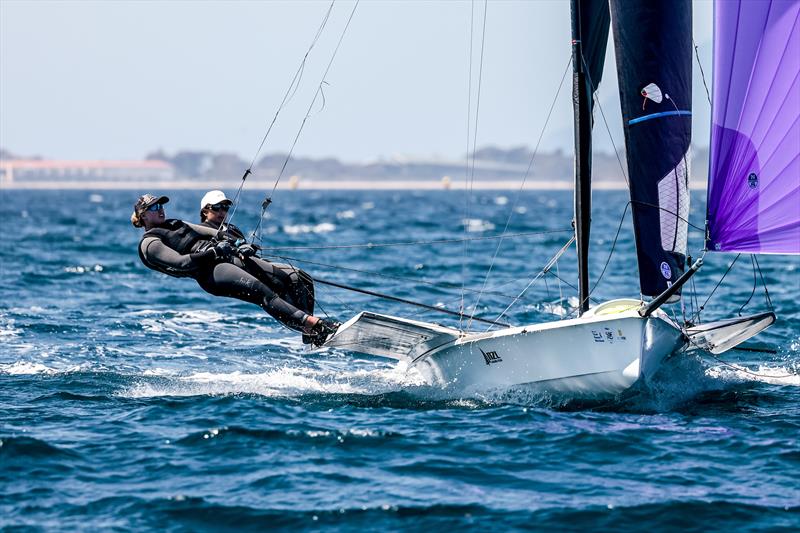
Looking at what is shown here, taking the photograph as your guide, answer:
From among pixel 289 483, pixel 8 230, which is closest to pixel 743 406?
pixel 289 483

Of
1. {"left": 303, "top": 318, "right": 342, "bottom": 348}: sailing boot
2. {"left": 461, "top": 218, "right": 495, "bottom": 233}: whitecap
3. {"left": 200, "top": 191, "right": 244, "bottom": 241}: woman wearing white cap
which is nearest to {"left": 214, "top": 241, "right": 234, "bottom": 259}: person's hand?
{"left": 200, "top": 191, "right": 244, "bottom": 241}: woman wearing white cap

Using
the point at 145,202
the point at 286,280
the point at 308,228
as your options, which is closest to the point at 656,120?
the point at 286,280

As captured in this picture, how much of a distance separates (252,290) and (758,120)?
167 inches

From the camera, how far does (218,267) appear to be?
32.2 feet

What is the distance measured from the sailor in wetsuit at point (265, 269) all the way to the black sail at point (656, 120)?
9.48ft

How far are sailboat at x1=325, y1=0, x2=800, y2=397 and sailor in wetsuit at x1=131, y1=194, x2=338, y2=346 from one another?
1.21 feet

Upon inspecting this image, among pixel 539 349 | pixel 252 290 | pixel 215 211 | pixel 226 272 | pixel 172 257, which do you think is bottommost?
pixel 539 349

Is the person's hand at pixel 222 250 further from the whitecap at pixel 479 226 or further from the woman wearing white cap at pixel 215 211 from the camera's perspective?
the whitecap at pixel 479 226

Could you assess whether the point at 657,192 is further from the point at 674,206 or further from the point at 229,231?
the point at 229,231

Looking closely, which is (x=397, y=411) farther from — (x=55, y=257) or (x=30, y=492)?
(x=55, y=257)

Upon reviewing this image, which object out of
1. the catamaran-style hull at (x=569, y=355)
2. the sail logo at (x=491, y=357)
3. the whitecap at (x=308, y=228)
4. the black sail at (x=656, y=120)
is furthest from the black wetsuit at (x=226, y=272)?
the whitecap at (x=308, y=228)

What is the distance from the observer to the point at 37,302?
17062 millimetres

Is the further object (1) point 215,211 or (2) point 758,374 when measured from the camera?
(2) point 758,374

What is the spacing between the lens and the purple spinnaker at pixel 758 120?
8586 mm
